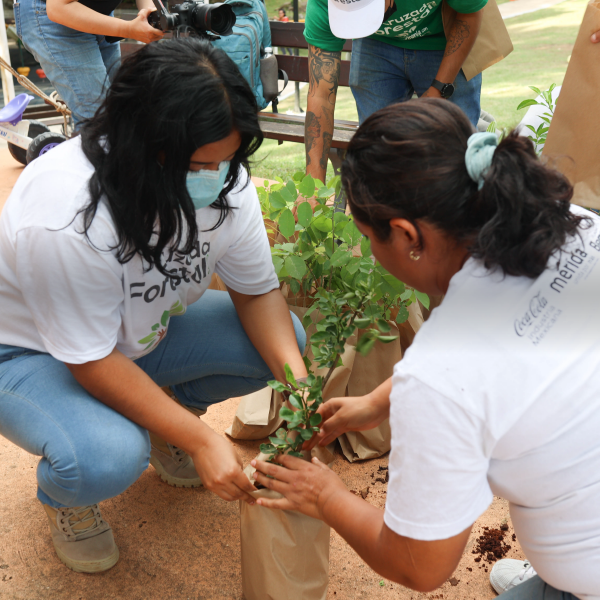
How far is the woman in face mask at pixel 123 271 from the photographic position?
3.58 ft

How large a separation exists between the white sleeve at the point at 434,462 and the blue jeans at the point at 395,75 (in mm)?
1704

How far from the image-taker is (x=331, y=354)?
4.09 feet

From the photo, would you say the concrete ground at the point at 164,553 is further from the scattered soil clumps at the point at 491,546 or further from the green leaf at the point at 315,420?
the green leaf at the point at 315,420

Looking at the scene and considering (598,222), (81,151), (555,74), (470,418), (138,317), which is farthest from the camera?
(555,74)

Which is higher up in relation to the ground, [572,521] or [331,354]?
[572,521]

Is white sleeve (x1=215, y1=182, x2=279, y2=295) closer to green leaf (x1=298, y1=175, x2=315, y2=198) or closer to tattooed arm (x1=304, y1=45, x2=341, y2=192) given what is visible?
green leaf (x1=298, y1=175, x2=315, y2=198)

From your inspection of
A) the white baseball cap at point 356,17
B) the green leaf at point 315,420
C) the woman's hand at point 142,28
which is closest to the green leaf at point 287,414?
the green leaf at point 315,420

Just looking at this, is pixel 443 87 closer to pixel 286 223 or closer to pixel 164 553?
pixel 286 223

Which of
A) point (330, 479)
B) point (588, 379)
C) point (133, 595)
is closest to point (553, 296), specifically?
point (588, 379)

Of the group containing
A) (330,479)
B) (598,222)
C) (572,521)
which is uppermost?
(598,222)

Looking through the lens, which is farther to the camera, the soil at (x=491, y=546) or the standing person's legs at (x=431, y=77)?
the standing person's legs at (x=431, y=77)

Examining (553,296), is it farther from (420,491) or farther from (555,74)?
(555,74)

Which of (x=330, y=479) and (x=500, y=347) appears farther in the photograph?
(x=330, y=479)

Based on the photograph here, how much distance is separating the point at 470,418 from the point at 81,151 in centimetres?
88
